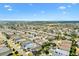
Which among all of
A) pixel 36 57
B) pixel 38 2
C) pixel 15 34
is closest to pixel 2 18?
pixel 15 34

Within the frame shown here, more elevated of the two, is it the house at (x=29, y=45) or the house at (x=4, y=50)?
the house at (x=29, y=45)

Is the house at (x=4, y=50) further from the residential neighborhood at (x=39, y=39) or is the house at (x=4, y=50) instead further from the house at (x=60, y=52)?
the house at (x=60, y=52)

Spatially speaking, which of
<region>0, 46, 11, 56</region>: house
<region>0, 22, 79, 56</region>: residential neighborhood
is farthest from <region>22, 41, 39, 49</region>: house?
<region>0, 46, 11, 56</region>: house

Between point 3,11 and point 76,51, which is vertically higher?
point 3,11

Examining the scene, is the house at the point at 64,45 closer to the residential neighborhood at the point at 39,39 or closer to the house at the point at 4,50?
the residential neighborhood at the point at 39,39

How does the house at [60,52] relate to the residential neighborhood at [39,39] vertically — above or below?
below

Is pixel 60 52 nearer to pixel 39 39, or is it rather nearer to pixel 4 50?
pixel 39 39

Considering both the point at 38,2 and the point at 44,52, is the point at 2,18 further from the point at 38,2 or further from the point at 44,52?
the point at 44,52

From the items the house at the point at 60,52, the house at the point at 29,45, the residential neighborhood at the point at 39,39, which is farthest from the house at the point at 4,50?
the house at the point at 60,52

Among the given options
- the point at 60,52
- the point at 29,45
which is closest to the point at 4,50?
the point at 29,45

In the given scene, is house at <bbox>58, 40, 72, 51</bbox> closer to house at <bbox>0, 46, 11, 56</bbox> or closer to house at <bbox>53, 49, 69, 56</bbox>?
house at <bbox>53, 49, 69, 56</bbox>

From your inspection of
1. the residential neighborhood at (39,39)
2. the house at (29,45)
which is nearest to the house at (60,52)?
the residential neighborhood at (39,39)
